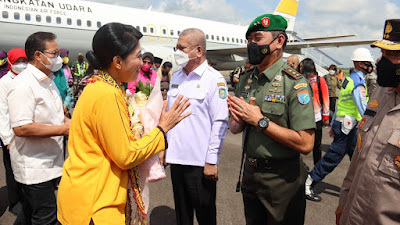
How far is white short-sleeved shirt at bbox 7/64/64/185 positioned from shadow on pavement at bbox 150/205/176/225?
155cm

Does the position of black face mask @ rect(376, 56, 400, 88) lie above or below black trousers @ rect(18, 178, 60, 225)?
above

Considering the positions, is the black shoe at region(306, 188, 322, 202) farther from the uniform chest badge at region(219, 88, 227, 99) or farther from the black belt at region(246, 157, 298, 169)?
the uniform chest badge at region(219, 88, 227, 99)

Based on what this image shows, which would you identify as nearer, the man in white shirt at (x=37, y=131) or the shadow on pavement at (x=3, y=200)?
the man in white shirt at (x=37, y=131)

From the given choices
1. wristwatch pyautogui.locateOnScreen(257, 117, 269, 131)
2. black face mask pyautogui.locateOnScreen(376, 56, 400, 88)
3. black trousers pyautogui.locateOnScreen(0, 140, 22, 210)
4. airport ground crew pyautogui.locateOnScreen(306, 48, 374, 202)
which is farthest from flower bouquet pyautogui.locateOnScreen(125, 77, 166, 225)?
airport ground crew pyautogui.locateOnScreen(306, 48, 374, 202)

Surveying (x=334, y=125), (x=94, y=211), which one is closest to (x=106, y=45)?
(x=94, y=211)

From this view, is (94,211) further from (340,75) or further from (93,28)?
(340,75)

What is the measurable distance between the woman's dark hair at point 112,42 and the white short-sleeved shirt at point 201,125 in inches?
42.8

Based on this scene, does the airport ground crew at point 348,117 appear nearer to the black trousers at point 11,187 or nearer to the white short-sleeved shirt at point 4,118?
the white short-sleeved shirt at point 4,118

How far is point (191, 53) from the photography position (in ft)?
8.89

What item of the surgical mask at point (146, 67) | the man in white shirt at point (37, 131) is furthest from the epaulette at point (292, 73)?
the surgical mask at point (146, 67)

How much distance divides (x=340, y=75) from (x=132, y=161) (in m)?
15.6

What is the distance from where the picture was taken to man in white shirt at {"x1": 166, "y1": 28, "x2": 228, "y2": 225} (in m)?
2.61

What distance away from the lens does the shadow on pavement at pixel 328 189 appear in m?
4.39

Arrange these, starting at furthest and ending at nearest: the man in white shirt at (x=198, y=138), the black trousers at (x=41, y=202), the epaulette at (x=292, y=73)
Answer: the man in white shirt at (x=198, y=138) < the black trousers at (x=41, y=202) < the epaulette at (x=292, y=73)
